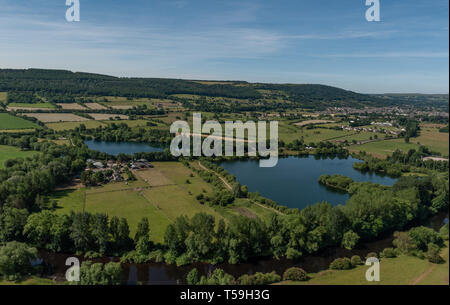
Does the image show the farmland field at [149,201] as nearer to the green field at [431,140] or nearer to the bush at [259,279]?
the bush at [259,279]

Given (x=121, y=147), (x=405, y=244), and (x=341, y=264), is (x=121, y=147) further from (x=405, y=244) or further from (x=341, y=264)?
(x=405, y=244)

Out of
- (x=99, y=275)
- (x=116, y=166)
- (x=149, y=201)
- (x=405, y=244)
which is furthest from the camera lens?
(x=116, y=166)

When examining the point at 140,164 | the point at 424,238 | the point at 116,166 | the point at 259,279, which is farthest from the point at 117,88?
the point at 424,238

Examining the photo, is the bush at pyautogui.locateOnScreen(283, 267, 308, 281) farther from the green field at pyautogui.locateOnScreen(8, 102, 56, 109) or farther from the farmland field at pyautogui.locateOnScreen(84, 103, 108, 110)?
the green field at pyautogui.locateOnScreen(8, 102, 56, 109)

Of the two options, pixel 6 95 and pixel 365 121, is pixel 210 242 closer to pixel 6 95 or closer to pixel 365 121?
pixel 365 121

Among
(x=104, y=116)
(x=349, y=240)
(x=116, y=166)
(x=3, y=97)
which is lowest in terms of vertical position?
(x=349, y=240)

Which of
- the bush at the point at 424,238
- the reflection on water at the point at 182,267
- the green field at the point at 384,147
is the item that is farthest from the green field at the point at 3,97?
the bush at the point at 424,238
